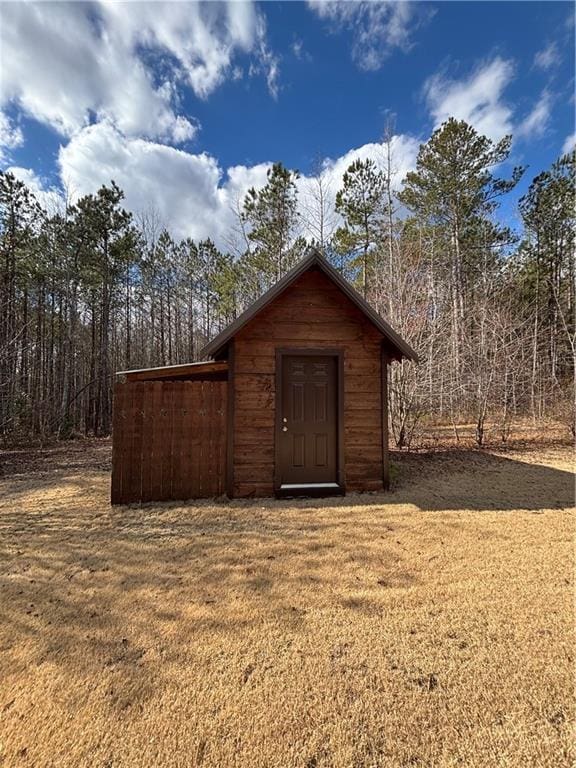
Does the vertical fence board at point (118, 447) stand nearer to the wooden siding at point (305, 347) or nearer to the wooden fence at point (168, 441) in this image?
the wooden fence at point (168, 441)

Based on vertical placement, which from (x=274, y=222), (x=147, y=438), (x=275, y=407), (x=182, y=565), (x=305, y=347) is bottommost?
(x=182, y=565)

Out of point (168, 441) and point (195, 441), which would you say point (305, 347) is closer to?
Result: point (195, 441)

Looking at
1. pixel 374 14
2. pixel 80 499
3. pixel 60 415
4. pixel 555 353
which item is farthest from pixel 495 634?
pixel 555 353

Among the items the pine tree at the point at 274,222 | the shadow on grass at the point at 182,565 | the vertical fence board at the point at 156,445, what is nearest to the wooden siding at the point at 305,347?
the shadow on grass at the point at 182,565

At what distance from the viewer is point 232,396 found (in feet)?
18.5

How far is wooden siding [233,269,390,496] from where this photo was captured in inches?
223

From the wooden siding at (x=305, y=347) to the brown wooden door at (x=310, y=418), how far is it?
23 cm

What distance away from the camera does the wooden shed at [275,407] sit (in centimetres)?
540

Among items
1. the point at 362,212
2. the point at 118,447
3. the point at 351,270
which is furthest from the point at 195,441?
the point at 362,212

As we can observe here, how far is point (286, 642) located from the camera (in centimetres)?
229

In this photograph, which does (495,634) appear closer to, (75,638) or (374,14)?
(75,638)

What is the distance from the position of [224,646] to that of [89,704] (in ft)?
2.53

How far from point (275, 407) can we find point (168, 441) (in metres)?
1.77

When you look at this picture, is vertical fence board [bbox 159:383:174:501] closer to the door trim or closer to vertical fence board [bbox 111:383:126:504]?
vertical fence board [bbox 111:383:126:504]
